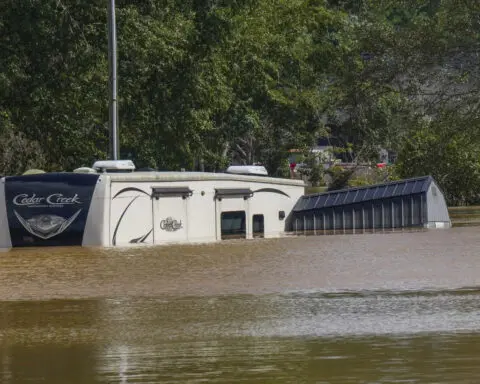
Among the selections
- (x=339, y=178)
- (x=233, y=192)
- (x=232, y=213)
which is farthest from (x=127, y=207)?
(x=339, y=178)

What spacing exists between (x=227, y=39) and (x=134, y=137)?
4322 millimetres

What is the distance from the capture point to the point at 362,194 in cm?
3744

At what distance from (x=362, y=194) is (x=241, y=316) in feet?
72.9

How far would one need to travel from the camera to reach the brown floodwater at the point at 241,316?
11.3m

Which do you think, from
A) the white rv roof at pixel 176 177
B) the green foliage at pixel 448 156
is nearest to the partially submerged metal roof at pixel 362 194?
the white rv roof at pixel 176 177

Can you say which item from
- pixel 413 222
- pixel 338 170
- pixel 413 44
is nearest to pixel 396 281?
pixel 413 222

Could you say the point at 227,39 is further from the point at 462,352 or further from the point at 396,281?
the point at 462,352

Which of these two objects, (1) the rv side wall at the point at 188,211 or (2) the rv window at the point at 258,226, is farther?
(2) the rv window at the point at 258,226

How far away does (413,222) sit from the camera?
36188 mm

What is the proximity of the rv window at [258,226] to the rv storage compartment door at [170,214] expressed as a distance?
328 cm

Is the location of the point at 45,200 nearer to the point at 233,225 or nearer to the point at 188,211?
the point at 188,211

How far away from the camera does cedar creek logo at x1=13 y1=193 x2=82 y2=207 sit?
27922mm

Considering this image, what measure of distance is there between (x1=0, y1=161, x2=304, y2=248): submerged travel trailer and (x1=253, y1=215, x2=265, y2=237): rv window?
3 centimetres

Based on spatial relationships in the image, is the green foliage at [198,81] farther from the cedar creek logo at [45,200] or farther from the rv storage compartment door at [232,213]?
the cedar creek logo at [45,200]
